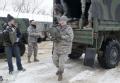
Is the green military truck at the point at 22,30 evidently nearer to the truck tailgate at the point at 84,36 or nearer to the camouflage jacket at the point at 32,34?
the camouflage jacket at the point at 32,34

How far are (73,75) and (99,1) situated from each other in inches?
87.1

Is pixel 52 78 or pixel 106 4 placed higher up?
pixel 106 4

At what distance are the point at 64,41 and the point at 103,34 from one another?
1984mm

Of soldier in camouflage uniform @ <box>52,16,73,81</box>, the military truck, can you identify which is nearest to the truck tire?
the military truck

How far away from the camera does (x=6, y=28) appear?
835 cm

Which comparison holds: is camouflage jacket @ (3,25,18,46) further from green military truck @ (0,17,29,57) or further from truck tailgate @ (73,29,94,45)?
green military truck @ (0,17,29,57)

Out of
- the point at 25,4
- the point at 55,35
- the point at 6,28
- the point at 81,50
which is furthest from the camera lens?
the point at 25,4

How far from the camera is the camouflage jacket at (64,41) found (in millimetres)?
7492

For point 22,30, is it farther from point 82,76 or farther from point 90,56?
point 82,76

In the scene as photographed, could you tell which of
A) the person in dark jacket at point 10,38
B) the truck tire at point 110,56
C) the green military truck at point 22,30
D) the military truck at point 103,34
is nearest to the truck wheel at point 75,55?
the military truck at point 103,34

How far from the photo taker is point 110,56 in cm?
921

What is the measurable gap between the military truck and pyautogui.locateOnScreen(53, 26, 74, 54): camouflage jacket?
4.43 feet

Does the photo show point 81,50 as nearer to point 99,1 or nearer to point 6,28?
point 99,1

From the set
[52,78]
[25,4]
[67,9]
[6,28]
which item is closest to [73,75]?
[52,78]
